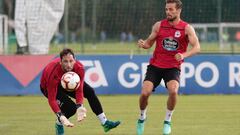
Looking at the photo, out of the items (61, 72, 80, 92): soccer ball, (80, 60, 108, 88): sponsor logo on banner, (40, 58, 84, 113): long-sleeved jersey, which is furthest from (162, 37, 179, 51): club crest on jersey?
(80, 60, 108, 88): sponsor logo on banner

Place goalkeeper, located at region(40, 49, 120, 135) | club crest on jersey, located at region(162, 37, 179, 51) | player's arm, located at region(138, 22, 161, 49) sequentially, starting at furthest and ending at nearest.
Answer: player's arm, located at region(138, 22, 161, 49) < club crest on jersey, located at region(162, 37, 179, 51) < goalkeeper, located at region(40, 49, 120, 135)

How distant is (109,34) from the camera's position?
25.5 meters

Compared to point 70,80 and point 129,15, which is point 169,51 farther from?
point 129,15

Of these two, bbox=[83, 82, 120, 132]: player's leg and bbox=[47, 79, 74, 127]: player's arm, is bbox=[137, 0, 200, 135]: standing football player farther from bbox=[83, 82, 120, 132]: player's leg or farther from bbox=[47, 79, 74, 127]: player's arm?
bbox=[47, 79, 74, 127]: player's arm

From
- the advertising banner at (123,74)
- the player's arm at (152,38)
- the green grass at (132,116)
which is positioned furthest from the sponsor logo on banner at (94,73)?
the player's arm at (152,38)

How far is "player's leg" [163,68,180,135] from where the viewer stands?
464 inches

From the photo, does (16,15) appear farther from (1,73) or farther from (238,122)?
(238,122)

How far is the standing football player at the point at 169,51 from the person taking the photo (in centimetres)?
1188

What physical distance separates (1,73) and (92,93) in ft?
30.7

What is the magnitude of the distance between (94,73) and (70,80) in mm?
9711

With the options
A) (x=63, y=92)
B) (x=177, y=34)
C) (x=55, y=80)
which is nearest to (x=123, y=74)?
(x=177, y=34)

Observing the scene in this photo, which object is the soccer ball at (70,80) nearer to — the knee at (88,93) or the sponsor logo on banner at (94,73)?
the knee at (88,93)

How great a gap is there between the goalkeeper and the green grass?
1019 millimetres

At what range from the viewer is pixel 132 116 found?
15.5 metres
